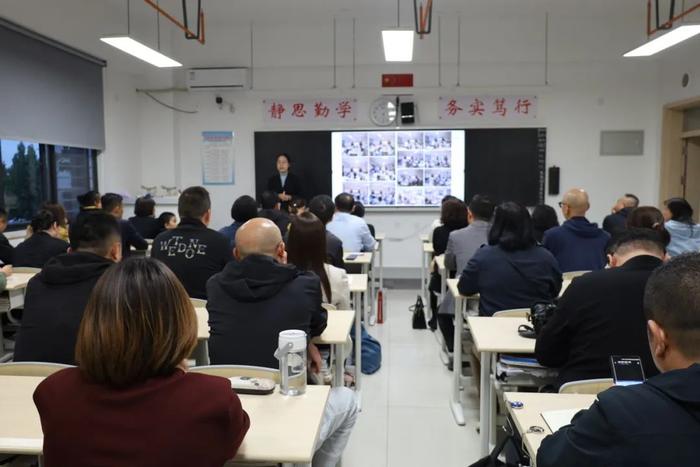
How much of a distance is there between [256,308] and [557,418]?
1.16 meters

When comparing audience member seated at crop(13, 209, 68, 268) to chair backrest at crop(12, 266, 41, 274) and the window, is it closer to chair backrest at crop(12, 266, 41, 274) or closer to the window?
chair backrest at crop(12, 266, 41, 274)

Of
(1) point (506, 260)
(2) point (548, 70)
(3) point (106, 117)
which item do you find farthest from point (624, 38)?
(3) point (106, 117)

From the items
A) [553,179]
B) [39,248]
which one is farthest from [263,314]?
[553,179]

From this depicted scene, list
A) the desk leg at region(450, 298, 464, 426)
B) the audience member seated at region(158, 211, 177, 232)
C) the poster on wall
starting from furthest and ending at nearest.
→ the poster on wall < the audience member seated at region(158, 211, 177, 232) < the desk leg at region(450, 298, 464, 426)

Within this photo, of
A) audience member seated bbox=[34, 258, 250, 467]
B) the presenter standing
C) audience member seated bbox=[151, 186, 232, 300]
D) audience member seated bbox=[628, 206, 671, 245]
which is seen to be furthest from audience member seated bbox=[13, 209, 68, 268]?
audience member seated bbox=[628, 206, 671, 245]

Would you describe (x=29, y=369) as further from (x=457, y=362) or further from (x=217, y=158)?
(x=217, y=158)

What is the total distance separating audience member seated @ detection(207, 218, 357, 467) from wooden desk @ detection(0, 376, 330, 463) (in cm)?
35

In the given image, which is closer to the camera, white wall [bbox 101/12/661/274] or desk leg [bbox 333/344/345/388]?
desk leg [bbox 333/344/345/388]

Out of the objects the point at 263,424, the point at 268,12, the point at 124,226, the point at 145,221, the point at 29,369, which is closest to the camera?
the point at 263,424

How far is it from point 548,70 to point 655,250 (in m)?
5.93

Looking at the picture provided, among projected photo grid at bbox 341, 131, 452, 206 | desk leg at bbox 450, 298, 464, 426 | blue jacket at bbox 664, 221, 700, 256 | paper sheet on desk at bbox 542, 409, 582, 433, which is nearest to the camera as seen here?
paper sheet on desk at bbox 542, 409, 582, 433

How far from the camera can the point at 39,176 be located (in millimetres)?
6184

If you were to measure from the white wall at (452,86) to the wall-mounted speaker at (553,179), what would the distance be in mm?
102

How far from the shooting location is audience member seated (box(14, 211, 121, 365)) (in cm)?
221
